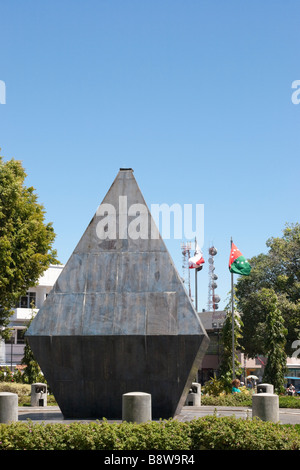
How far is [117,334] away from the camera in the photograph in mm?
19000

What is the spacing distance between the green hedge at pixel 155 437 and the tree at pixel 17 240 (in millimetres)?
24748

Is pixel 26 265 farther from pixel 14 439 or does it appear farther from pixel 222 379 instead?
pixel 14 439

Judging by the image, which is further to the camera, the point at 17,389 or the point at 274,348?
the point at 274,348

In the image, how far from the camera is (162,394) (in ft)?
62.3

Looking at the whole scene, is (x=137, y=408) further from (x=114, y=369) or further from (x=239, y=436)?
(x=114, y=369)

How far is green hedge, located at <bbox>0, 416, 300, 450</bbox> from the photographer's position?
43.9ft

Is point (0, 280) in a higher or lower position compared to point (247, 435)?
higher

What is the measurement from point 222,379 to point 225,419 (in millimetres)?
27832

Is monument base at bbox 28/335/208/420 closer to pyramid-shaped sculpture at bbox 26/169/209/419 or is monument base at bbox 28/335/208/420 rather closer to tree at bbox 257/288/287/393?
pyramid-shaped sculpture at bbox 26/169/209/419

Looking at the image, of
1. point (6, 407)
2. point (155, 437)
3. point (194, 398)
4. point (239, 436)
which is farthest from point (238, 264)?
point (155, 437)

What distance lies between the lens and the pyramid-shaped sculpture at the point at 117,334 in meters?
18.9

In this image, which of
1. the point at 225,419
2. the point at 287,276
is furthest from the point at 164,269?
the point at 287,276

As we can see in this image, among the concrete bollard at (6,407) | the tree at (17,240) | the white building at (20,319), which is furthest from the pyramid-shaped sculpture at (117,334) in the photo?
the white building at (20,319)

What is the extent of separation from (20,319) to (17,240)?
28110 millimetres
